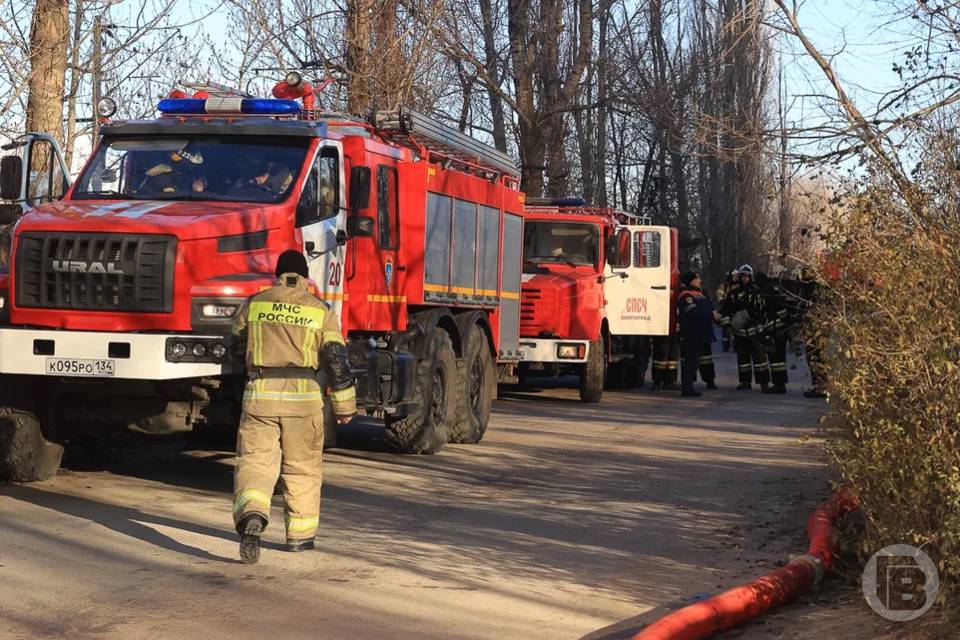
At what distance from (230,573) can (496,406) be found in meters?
11.2

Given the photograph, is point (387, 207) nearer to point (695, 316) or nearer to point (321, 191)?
point (321, 191)

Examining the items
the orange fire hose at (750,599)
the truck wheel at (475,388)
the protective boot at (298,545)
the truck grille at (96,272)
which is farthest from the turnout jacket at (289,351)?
the truck wheel at (475,388)

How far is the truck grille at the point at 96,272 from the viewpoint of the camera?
980 cm

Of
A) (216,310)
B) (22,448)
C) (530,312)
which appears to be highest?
(530,312)

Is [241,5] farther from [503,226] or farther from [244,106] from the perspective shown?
[244,106]

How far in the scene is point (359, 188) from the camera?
37.1ft

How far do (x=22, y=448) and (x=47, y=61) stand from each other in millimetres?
7751

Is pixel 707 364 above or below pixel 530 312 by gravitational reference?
below

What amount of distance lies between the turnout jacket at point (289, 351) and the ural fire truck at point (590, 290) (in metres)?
10.3

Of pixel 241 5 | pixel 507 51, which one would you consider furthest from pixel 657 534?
pixel 507 51

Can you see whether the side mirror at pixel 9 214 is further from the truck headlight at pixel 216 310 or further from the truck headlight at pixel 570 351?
the truck headlight at pixel 570 351

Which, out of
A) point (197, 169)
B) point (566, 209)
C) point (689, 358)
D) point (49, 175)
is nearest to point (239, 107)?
point (197, 169)

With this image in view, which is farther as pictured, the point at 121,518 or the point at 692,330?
the point at 692,330

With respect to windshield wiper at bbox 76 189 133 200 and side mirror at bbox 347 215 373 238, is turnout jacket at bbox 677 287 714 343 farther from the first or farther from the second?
windshield wiper at bbox 76 189 133 200
